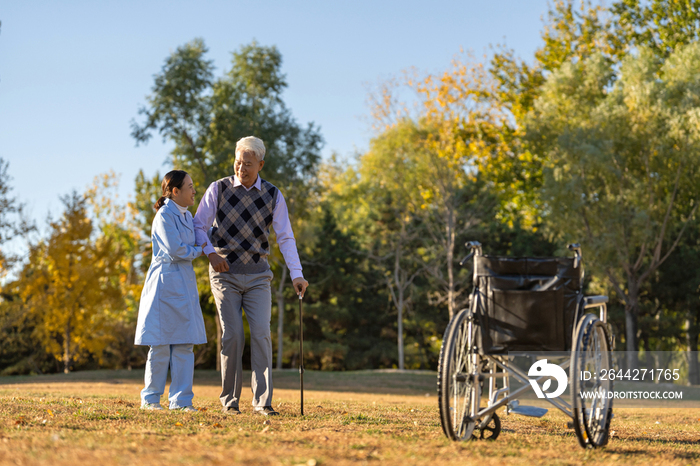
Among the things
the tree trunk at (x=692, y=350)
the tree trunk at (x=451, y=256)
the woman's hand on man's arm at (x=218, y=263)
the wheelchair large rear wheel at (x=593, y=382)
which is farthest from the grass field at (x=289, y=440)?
the tree trunk at (x=451, y=256)

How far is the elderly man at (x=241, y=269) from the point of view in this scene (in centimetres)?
524

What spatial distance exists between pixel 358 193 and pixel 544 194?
2064cm

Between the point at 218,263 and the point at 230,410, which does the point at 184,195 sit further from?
the point at 230,410

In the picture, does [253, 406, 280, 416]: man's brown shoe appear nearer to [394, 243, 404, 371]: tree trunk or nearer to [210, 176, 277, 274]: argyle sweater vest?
[210, 176, 277, 274]: argyle sweater vest

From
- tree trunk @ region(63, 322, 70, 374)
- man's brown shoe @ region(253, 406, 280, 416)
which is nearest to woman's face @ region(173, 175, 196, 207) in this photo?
man's brown shoe @ region(253, 406, 280, 416)

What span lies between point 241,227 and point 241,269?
35 centimetres

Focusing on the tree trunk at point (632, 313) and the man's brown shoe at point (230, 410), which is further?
the tree trunk at point (632, 313)

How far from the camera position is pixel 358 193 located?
1582 inches

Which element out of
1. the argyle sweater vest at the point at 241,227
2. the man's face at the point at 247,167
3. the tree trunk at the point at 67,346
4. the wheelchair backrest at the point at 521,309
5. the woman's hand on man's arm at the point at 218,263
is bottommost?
the tree trunk at the point at 67,346

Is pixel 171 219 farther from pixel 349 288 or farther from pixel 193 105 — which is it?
pixel 349 288

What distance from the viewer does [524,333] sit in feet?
13.7

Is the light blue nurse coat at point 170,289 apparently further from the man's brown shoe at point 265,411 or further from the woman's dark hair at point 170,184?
the man's brown shoe at point 265,411

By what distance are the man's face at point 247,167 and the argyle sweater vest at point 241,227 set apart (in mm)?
86

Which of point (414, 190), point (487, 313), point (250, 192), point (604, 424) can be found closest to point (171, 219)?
point (250, 192)
